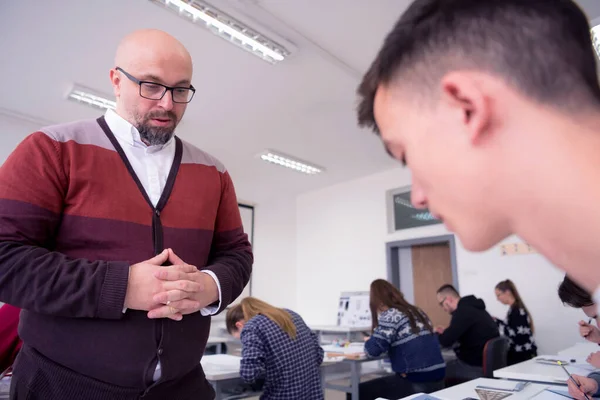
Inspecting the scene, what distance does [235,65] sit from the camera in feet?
11.9

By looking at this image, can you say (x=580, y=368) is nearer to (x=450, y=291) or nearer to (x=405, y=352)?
(x=405, y=352)

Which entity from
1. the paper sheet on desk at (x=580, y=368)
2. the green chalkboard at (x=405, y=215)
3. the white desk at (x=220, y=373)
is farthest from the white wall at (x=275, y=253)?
the paper sheet on desk at (x=580, y=368)

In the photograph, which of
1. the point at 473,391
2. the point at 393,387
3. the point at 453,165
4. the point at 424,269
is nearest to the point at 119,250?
the point at 453,165

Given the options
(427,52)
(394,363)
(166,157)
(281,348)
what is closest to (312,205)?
(394,363)

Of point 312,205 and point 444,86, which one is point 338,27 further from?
point 312,205

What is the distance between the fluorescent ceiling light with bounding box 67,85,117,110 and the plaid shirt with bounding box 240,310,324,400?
2781mm

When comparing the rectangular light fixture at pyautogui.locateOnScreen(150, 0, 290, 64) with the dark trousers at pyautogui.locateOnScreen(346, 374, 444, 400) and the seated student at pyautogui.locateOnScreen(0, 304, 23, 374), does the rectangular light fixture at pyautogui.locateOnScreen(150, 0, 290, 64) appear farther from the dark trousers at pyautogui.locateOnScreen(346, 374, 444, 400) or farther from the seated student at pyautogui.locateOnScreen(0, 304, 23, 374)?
the dark trousers at pyautogui.locateOnScreen(346, 374, 444, 400)

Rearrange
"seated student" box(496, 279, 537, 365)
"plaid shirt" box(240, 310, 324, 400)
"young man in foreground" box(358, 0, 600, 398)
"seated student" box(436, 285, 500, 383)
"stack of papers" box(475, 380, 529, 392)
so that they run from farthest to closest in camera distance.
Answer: "seated student" box(496, 279, 537, 365) < "seated student" box(436, 285, 500, 383) < "plaid shirt" box(240, 310, 324, 400) < "stack of papers" box(475, 380, 529, 392) < "young man in foreground" box(358, 0, 600, 398)

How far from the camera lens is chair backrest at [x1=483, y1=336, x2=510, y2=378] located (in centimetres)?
321

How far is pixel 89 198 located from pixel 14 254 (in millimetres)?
183

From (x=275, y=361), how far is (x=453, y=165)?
7.54 ft

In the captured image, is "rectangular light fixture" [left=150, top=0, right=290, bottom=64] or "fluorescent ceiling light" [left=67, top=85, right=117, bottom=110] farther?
"fluorescent ceiling light" [left=67, top=85, right=117, bottom=110]

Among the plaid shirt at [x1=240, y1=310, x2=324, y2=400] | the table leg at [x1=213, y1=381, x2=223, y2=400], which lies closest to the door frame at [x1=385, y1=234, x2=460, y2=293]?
the plaid shirt at [x1=240, y1=310, x2=324, y2=400]

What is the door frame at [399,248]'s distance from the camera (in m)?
5.68
